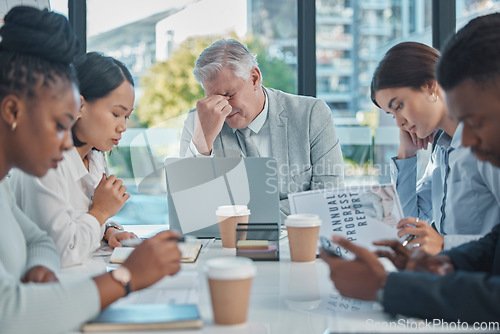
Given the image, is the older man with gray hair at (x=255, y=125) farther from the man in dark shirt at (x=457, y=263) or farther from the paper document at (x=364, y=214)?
the man in dark shirt at (x=457, y=263)

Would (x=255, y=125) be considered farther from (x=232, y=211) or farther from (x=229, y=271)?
(x=229, y=271)

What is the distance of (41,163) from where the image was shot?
1039 mm

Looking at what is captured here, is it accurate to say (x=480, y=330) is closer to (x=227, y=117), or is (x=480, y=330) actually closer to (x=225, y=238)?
(x=225, y=238)

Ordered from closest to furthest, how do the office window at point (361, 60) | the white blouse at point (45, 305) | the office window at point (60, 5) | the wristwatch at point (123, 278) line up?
1. the white blouse at point (45, 305)
2. the wristwatch at point (123, 278)
3. the office window at point (60, 5)
4. the office window at point (361, 60)

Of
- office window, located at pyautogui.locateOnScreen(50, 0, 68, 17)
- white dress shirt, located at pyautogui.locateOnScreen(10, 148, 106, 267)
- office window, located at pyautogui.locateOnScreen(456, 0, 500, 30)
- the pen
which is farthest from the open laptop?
office window, located at pyautogui.locateOnScreen(456, 0, 500, 30)

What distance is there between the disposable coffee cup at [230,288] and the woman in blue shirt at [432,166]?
0.68m

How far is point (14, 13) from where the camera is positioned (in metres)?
1.14

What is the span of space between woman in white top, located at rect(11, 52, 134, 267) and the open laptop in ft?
0.62

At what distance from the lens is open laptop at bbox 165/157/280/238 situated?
1.65 metres

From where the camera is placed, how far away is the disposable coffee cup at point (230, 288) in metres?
0.89

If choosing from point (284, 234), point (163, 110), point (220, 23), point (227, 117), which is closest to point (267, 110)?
point (227, 117)

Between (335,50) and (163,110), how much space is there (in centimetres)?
142

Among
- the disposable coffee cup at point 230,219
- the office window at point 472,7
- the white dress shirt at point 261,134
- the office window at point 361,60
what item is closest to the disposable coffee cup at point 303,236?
the disposable coffee cup at point 230,219

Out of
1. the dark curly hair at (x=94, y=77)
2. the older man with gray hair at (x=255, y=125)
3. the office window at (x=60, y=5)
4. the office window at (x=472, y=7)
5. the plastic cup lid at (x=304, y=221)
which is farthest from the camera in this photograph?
the office window at (x=472, y=7)
